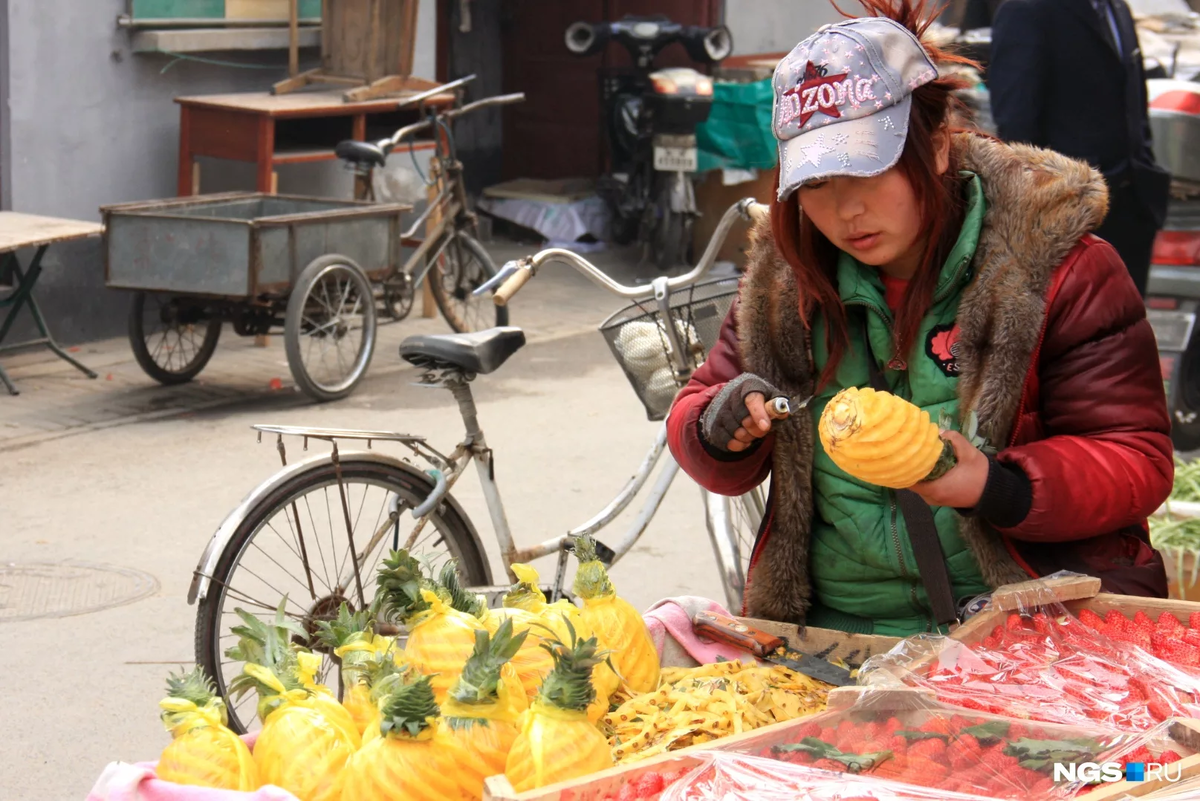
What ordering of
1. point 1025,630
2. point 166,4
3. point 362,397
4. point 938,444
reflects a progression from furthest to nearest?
point 166,4
point 362,397
point 1025,630
point 938,444

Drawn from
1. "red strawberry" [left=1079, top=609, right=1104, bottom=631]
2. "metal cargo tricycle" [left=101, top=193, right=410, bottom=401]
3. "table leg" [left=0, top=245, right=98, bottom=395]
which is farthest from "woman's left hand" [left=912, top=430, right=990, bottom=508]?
"table leg" [left=0, top=245, right=98, bottom=395]

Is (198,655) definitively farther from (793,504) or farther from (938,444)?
(938,444)

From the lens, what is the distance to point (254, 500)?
3.62 m

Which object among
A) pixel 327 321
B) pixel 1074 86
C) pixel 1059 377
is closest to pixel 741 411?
pixel 1059 377

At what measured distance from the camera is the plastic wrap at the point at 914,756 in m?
1.81

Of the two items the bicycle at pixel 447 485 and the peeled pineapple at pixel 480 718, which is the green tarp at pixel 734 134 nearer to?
the bicycle at pixel 447 485

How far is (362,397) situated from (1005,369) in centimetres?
586

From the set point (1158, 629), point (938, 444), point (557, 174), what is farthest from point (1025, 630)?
point (557, 174)

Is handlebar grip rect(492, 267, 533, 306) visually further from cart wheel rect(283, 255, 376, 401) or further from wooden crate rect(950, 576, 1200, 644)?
cart wheel rect(283, 255, 376, 401)

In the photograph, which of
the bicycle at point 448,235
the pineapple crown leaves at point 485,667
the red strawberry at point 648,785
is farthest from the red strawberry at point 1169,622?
the bicycle at point 448,235

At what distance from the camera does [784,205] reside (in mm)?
2510

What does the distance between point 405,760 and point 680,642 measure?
879mm

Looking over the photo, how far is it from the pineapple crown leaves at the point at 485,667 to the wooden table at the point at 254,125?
7.43 metres

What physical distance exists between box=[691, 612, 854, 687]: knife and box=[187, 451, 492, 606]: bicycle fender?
1.42m
